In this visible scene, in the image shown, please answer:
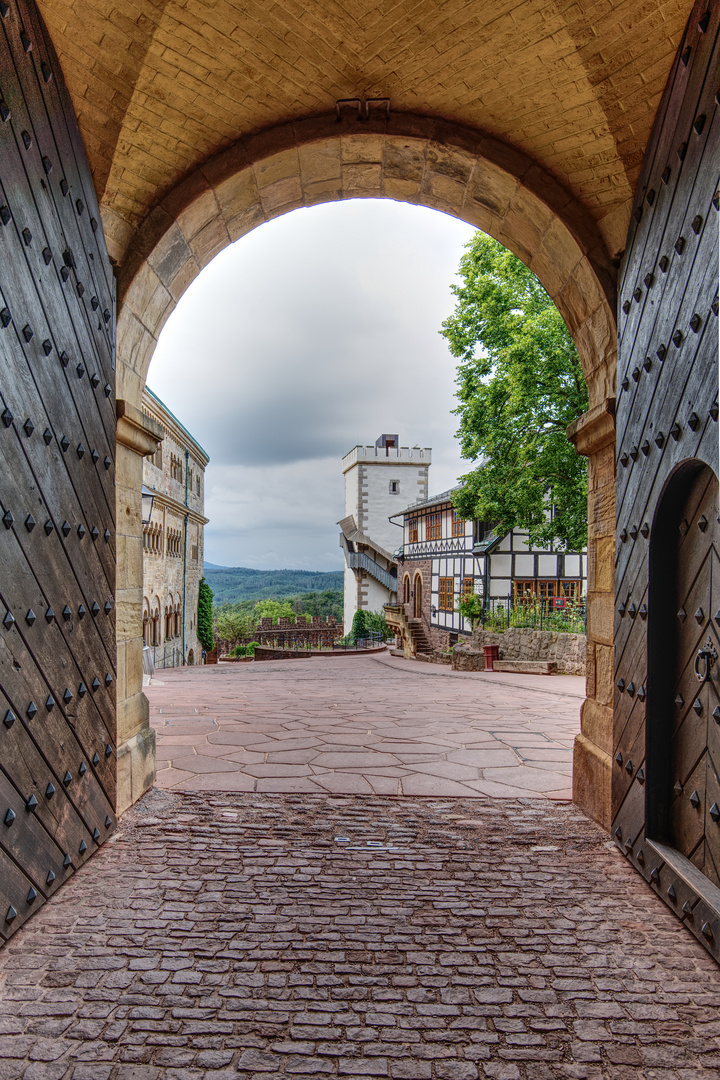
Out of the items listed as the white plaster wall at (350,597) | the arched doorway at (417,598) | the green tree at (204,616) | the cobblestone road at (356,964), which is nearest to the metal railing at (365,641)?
the white plaster wall at (350,597)

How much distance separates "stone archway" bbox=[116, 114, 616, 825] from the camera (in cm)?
323

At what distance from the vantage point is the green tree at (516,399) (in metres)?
12.2

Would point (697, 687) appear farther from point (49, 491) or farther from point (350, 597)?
point (350, 597)

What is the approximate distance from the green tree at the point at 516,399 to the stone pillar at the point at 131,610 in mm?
9909

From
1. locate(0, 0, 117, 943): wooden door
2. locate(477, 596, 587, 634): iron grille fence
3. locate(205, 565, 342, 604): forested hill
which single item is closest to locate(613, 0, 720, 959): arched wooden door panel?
locate(0, 0, 117, 943): wooden door

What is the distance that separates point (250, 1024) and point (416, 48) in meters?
3.98

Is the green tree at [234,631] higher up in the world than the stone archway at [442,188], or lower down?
lower down

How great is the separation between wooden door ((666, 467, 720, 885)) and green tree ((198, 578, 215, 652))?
25.1 m

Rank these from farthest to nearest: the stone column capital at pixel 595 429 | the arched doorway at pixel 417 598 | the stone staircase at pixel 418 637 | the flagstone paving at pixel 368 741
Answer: the arched doorway at pixel 417 598, the stone staircase at pixel 418 637, the flagstone paving at pixel 368 741, the stone column capital at pixel 595 429

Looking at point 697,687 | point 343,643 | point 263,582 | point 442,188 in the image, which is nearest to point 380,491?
point 343,643

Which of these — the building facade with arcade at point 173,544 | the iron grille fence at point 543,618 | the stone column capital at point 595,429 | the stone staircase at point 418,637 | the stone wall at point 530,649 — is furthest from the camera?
the stone staircase at point 418,637

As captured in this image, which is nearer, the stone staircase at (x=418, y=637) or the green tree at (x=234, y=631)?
the stone staircase at (x=418, y=637)

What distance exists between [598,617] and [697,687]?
979 mm

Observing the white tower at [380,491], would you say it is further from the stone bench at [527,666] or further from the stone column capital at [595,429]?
the stone column capital at [595,429]
